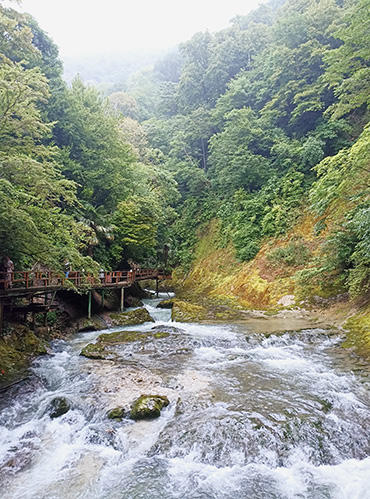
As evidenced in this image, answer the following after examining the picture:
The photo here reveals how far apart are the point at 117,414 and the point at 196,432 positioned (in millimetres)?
1797

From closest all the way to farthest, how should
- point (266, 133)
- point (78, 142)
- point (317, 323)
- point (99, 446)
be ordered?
point (99, 446)
point (317, 323)
point (78, 142)
point (266, 133)

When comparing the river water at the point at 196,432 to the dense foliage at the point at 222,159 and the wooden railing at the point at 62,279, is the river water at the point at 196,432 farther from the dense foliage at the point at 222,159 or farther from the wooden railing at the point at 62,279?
the dense foliage at the point at 222,159

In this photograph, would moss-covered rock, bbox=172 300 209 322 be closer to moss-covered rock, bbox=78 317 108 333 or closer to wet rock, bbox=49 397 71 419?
moss-covered rock, bbox=78 317 108 333

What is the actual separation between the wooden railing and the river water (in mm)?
→ 2958

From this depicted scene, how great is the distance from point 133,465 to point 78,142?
2121 centimetres

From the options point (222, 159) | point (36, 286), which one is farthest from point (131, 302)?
point (222, 159)

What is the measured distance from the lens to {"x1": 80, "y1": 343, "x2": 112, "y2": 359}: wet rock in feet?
32.5

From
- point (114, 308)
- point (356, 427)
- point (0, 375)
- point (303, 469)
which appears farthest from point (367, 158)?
point (114, 308)

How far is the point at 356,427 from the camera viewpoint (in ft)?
18.9

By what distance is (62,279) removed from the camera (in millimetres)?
12523

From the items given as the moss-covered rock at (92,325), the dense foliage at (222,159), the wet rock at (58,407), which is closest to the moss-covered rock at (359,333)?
the dense foliage at (222,159)

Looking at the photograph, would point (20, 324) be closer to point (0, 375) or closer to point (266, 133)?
point (0, 375)

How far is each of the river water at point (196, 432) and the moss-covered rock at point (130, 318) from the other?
5.72m

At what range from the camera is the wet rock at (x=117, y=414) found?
6348 millimetres
